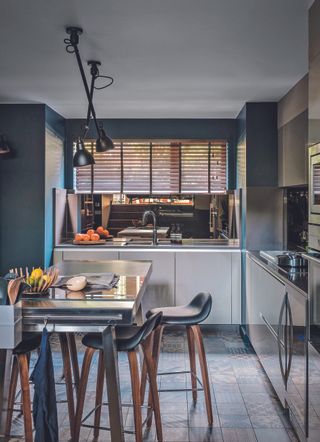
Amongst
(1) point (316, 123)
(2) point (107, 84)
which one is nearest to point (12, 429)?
(1) point (316, 123)

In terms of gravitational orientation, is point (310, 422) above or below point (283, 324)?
below

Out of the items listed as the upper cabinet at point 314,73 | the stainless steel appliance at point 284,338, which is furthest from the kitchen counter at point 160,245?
the upper cabinet at point 314,73

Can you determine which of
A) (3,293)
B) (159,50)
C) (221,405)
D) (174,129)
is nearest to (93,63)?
(159,50)

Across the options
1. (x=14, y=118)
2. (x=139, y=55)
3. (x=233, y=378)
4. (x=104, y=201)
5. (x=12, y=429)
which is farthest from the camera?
(x=104, y=201)

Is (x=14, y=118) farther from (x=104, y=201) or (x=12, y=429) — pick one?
(x=12, y=429)

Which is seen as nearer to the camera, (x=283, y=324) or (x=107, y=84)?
(x=283, y=324)

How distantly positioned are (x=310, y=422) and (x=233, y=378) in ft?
4.55

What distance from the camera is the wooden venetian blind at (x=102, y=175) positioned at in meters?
5.78

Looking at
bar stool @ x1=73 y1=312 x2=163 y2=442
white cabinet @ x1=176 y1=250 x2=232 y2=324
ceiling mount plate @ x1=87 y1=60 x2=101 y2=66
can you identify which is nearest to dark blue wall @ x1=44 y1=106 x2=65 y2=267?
white cabinet @ x1=176 y1=250 x2=232 y2=324

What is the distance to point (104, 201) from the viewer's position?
20.7 feet

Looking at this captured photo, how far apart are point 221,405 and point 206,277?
6.55 feet

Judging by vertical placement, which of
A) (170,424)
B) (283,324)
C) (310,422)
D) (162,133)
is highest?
(162,133)

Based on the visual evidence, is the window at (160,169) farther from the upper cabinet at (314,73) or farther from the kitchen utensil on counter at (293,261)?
the upper cabinet at (314,73)

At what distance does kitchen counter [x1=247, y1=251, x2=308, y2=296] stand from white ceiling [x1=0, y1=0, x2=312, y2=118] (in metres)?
1.56
